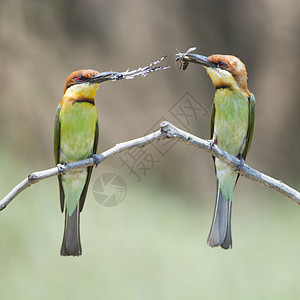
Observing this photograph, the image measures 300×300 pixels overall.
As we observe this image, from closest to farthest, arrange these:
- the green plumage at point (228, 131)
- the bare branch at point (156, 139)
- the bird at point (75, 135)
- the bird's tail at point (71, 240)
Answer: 1. the bare branch at point (156, 139)
2. the bird's tail at point (71, 240)
3. the bird at point (75, 135)
4. the green plumage at point (228, 131)

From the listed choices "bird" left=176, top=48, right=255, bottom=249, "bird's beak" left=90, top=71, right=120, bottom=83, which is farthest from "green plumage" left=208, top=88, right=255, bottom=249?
"bird's beak" left=90, top=71, right=120, bottom=83

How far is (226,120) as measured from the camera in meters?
2.33

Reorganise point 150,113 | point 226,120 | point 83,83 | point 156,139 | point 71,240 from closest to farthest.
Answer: point 156,139 → point 71,240 → point 83,83 → point 226,120 → point 150,113

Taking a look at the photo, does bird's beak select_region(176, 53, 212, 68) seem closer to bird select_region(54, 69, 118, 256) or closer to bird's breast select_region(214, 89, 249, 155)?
bird's breast select_region(214, 89, 249, 155)

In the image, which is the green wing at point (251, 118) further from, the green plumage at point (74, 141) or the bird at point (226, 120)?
the green plumage at point (74, 141)

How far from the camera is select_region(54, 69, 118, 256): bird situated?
207cm

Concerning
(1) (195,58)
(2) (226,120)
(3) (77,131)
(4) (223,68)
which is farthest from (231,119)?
(3) (77,131)

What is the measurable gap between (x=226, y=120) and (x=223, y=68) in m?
0.41

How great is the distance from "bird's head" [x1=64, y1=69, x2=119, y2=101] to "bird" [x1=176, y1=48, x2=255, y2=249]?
340mm

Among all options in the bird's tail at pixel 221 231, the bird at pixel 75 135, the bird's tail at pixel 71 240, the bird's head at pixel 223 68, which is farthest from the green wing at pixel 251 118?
the bird's tail at pixel 71 240

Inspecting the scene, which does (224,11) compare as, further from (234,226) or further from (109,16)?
(234,226)

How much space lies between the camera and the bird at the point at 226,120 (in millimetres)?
1964

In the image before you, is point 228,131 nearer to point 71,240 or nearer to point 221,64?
point 221,64

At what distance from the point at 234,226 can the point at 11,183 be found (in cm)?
250
